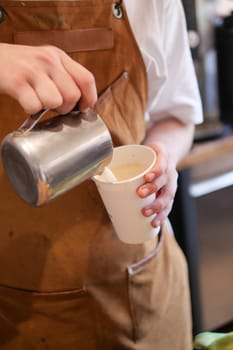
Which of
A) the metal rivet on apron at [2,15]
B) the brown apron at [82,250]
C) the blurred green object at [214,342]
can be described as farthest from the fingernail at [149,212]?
the metal rivet on apron at [2,15]

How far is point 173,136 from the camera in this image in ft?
3.01

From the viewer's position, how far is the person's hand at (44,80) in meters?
0.54

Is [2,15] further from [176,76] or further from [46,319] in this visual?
[46,319]

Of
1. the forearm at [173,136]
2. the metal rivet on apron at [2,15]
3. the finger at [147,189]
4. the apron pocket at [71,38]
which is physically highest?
the metal rivet on apron at [2,15]

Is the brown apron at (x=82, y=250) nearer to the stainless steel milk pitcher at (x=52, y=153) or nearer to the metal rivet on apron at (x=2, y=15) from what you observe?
the metal rivet on apron at (x=2, y=15)

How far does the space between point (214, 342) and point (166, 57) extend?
472 mm

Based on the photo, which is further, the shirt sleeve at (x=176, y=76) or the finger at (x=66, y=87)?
the shirt sleeve at (x=176, y=76)

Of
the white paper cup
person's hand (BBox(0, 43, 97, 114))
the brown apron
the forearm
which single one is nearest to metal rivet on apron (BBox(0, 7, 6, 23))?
the brown apron

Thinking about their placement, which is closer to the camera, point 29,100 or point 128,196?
point 29,100

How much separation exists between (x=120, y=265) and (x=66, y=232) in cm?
Answer: 10

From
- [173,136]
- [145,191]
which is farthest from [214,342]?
[173,136]

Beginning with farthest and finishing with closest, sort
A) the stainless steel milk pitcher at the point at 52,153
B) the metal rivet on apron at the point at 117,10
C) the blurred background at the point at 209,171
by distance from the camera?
the blurred background at the point at 209,171 → the metal rivet on apron at the point at 117,10 → the stainless steel milk pitcher at the point at 52,153

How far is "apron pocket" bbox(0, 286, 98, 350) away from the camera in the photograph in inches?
31.0

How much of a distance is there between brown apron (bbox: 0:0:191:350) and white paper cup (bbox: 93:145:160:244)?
2.4 inches
